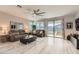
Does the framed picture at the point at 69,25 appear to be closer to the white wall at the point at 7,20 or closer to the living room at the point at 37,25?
the living room at the point at 37,25

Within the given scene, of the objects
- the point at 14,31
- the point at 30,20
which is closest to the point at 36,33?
the point at 30,20

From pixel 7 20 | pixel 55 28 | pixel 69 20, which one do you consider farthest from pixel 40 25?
pixel 7 20

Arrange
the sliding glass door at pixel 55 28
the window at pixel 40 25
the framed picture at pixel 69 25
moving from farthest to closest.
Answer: the framed picture at pixel 69 25 < the sliding glass door at pixel 55 28 < the window at pixel 40 25

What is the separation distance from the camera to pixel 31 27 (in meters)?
4.87

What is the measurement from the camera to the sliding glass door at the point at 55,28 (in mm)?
5043

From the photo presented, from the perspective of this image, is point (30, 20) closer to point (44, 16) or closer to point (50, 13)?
point (44, 16)

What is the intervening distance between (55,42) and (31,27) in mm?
2038

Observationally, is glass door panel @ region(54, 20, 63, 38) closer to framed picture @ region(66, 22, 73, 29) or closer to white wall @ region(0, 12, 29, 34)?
framed picture @ region(66, 22, 73, 29)

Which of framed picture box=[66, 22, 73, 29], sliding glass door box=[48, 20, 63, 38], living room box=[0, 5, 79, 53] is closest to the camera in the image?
living room box=[0, 5, 79, 53]

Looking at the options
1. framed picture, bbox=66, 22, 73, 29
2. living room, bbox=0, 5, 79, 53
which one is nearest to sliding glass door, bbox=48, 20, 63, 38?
living room, bbox=0, 5, 79, 53

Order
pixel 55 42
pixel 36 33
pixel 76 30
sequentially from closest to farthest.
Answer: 1. pixel 36 33
2. pixel 76 30
3. pixel 55 42

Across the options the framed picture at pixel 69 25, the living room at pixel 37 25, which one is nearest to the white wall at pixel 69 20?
the living room at pixel 37 25

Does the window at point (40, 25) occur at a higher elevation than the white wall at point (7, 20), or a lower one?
lower

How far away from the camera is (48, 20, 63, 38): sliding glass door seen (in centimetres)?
504
